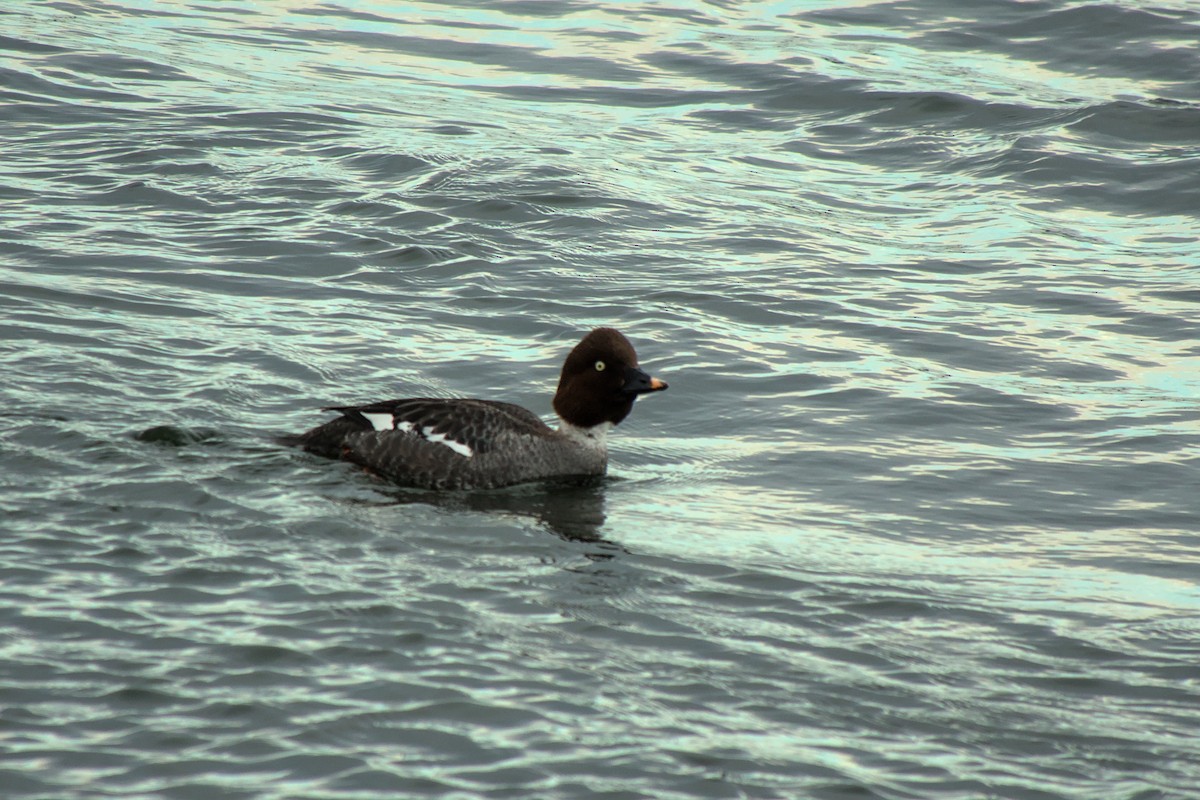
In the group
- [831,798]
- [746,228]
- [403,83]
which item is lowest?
[831,798]

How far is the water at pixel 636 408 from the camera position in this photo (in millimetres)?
7203

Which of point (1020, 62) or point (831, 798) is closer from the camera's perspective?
point (831, 798)

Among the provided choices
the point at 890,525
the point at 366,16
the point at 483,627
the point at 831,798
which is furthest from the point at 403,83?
the point at 831,798

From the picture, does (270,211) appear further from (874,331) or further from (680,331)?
(874,331)

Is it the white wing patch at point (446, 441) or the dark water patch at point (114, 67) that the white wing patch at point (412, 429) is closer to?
the white wing patch at point (446, 441)

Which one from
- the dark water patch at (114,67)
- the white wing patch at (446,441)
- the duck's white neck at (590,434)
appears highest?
the dark water patch at (114,67)

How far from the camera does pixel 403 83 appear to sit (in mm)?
23359

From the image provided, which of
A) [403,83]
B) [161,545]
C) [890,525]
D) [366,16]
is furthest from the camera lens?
[366,16]

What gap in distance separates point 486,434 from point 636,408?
246 centimetres

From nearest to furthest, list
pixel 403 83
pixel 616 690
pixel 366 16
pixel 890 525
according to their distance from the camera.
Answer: pixel 616 690, pixel 890 525, pixel 403 83, pixel 366 16

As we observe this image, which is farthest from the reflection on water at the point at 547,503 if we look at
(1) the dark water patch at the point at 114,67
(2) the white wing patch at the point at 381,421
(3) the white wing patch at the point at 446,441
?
(1) the dark water patch at the point at 114,67

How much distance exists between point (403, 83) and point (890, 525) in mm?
14896

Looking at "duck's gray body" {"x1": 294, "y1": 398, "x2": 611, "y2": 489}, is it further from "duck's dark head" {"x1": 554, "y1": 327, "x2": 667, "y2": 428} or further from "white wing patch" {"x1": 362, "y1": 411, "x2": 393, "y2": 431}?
"duck's dark head" {"x1": 554, "y1": 327, "x2": 667, "y2": 428}

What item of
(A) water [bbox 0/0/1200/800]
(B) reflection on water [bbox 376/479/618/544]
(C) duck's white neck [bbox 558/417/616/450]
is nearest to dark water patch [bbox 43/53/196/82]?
(A) water [bbox 0/0/1200/800]
